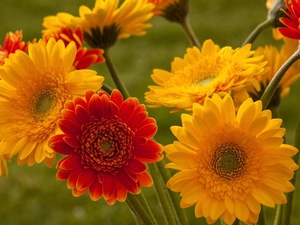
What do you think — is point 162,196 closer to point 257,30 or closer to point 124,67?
point 257,30

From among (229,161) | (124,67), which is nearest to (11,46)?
(229,161)

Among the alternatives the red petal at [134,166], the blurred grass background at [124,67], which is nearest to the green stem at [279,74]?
the red petal at [134,166]

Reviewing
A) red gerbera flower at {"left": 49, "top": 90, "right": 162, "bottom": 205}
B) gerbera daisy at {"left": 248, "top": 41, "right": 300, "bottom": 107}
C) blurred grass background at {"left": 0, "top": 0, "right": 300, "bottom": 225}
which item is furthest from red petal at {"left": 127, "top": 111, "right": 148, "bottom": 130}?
blurred grass background at {"left": 0, "top": 0, "right": 300, "bottom": 225}

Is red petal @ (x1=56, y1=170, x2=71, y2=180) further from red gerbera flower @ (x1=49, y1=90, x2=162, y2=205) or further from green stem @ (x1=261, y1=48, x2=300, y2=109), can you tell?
green stem @ (x1=261, y1=48, x2=300, y2=109)

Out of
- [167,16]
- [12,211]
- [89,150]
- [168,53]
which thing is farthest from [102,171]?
[168,53]

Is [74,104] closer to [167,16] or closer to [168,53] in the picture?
[167,16]

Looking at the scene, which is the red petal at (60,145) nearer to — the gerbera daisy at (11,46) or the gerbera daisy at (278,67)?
the gerbera daisy at (11,46)
